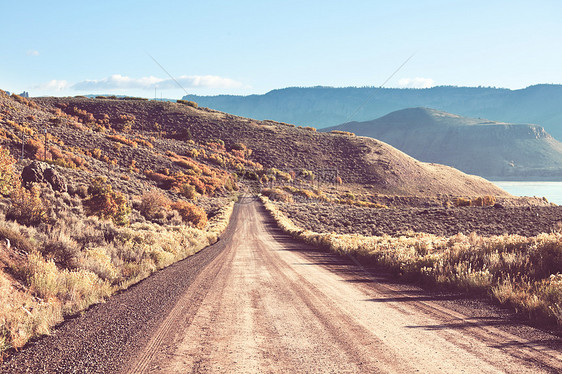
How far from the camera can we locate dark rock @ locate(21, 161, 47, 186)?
22.5 metres

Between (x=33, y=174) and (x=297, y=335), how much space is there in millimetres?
23395

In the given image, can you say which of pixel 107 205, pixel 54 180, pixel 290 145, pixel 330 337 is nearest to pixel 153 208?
pixel 107 205

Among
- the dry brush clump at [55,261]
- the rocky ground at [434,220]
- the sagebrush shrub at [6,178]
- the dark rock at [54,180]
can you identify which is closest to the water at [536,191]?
the rocky ground at [434,220]

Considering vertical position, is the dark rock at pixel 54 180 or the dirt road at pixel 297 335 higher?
the dark rock at pixel 54 180

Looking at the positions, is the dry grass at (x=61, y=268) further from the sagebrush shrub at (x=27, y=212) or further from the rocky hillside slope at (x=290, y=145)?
the rocky hillside slope at (x=290, y=145)

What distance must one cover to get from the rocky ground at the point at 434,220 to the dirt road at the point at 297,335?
29.9 meters

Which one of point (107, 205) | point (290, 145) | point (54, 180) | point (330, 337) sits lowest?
point (330, 337)

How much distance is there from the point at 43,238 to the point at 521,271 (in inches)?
526

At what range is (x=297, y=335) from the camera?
19.0 feet

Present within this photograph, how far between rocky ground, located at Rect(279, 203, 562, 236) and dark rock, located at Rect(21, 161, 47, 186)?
25594 millimetres

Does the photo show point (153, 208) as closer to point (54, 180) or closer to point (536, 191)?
point (54, 180)

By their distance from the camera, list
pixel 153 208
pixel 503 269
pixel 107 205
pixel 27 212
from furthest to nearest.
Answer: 1. pixel 153 208
2. pixel 107 205
3. pixel 27 212
4. pixel 503 269

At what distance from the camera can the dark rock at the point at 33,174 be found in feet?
73.8

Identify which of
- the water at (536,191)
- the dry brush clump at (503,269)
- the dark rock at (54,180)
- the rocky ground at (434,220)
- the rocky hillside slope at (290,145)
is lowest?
the rocky ground at (434,220)
